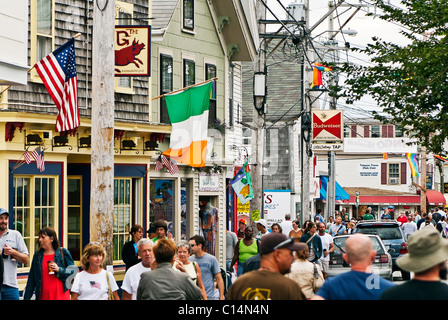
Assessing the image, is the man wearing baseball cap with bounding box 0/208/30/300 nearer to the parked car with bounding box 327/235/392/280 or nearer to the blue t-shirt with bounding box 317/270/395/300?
the blue t-shirt with bounding box 317/270/395/300

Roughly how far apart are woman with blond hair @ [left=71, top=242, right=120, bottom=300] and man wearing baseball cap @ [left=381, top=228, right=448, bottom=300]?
4.54m

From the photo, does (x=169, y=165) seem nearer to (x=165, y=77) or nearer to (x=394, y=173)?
(x=165, y=77)

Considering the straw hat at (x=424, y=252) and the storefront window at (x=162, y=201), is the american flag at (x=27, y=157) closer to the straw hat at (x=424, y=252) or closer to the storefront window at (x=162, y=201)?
the storefront window at (x=162, y=201)

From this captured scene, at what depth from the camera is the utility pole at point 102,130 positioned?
42.4 ft

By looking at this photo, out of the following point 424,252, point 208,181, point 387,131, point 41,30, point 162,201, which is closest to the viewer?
point 424,252

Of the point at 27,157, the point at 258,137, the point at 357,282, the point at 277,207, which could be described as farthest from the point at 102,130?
the point at 277,207

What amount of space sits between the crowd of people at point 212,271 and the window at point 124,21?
17.1 ft

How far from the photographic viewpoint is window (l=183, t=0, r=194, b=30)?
2557 cm

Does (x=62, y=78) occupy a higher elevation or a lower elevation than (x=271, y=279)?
higher

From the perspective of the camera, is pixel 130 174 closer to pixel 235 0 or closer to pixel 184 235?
pixel 184 235

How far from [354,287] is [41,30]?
12535 mm

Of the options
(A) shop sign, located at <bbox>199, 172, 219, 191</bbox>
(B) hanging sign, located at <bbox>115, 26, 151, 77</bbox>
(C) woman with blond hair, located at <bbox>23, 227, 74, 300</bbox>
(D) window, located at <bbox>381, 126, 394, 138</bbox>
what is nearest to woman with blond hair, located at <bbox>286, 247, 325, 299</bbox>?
(C) woman with blond hair, located at <bbox>23, 227, 74, 300</bbox>

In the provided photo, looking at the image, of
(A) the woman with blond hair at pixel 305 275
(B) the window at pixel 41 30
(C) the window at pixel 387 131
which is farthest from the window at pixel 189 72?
(C) the window at pixel 387 131

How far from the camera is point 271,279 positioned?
265 inches
